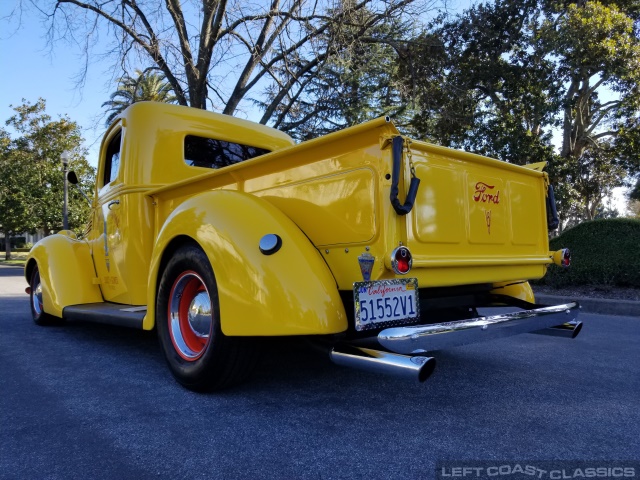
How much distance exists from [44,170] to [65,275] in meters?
26.2

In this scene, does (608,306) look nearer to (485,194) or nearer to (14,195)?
(485,194)

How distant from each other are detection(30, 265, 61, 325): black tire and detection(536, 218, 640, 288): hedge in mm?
7779

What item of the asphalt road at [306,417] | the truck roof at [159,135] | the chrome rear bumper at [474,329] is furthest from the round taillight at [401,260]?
the truck roof at [159,135]

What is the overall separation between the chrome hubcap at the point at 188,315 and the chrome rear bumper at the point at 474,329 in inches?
53.4

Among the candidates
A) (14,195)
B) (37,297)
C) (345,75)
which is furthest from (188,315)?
(14,195)

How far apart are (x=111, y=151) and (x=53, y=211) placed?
24.8 m


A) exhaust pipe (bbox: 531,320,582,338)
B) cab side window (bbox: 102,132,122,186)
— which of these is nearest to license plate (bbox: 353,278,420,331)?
exhaust pipe (bbox: 531,320,582,338)

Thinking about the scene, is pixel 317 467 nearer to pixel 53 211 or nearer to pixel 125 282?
pixel 125 282

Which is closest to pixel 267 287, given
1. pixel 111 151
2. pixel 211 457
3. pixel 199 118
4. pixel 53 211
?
pixel 211 457

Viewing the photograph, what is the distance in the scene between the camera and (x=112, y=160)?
5008mm

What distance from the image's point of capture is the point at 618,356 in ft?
14.1

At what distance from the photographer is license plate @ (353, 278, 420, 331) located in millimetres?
2420

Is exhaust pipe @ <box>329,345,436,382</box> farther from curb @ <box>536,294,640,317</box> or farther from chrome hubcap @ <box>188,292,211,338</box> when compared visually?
curb @ <box>536,294,640,317</box>

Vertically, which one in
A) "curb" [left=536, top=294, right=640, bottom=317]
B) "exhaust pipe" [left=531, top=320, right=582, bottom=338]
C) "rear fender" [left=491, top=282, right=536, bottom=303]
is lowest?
"curb" [left=536, top=294, right=640, bottom=317]
